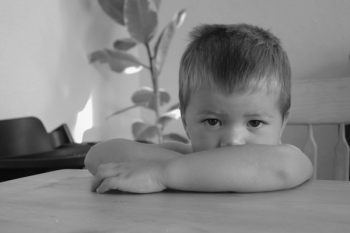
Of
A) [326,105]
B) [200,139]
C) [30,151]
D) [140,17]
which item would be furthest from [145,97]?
[200,139]

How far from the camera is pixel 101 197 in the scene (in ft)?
1.71

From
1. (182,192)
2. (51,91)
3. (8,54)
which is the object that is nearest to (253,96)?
(182,192)

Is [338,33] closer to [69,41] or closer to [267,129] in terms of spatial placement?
[69,41]

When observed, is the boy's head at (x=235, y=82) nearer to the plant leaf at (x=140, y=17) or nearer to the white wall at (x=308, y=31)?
the plant leaf at (x=140, y=17)

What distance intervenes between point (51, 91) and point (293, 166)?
1703mm

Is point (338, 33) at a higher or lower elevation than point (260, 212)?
higher

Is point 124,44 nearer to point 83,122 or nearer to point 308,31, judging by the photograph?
point 83,122

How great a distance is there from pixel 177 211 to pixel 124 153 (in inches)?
10.6

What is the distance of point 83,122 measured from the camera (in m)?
2.39

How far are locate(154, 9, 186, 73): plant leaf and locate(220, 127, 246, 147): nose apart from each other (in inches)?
71.5

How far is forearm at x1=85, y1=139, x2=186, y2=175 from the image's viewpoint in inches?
26.4

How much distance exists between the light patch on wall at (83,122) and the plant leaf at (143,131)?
26 centimetres

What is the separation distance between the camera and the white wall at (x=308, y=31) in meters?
2.34

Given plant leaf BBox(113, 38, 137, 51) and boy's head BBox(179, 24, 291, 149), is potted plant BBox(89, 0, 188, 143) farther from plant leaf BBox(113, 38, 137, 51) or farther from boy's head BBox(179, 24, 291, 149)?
boy's head BBox(179, 24, 291, 149)
